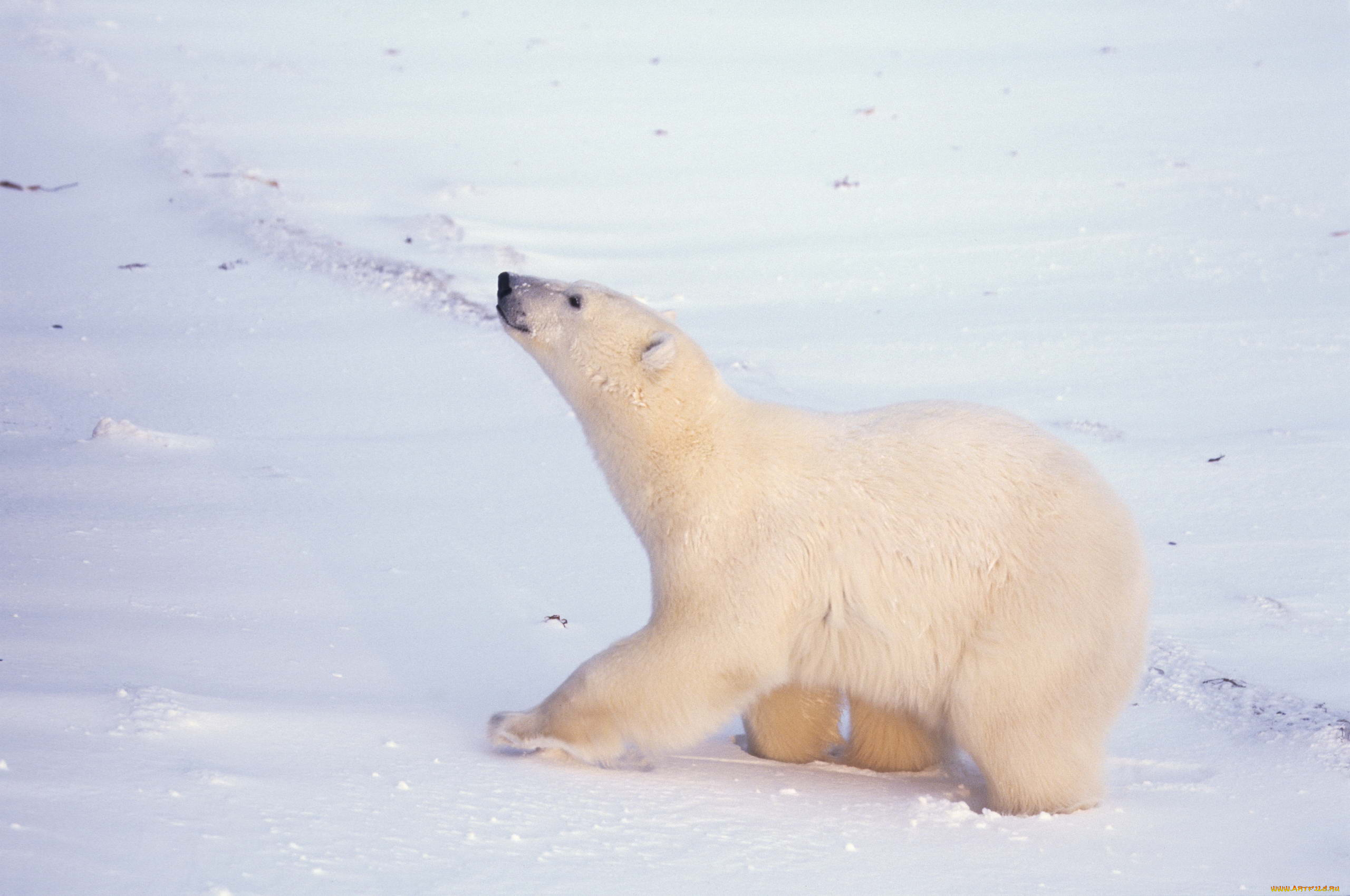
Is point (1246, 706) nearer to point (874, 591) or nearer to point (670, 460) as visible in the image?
point (874, 591)

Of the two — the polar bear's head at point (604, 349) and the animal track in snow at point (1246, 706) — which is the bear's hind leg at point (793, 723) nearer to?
the polar bear's head at point (604, 349)

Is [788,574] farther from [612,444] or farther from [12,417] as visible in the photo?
[12,417]

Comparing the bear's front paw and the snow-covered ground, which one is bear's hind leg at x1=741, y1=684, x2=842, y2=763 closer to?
the snow-covered ground

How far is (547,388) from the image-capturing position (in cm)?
636

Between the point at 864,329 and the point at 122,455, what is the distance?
3.60 metres

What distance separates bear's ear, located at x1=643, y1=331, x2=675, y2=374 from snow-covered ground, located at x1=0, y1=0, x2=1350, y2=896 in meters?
0.97

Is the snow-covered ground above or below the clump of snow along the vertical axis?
above

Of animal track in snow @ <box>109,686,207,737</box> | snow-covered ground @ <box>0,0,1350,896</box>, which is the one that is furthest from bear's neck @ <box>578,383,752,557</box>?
animal track in snow @ <box>109,686,207,737</box>

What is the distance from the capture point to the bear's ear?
11.5ft

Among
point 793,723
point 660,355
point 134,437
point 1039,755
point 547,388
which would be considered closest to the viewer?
point 1039,755

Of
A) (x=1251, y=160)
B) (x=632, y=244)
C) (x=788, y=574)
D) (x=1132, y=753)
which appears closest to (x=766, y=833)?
(x=788, y=574)

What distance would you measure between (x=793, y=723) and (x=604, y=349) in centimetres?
108

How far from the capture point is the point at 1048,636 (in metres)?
3.39

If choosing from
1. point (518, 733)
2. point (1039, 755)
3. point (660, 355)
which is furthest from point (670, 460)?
point (1039, 755)
